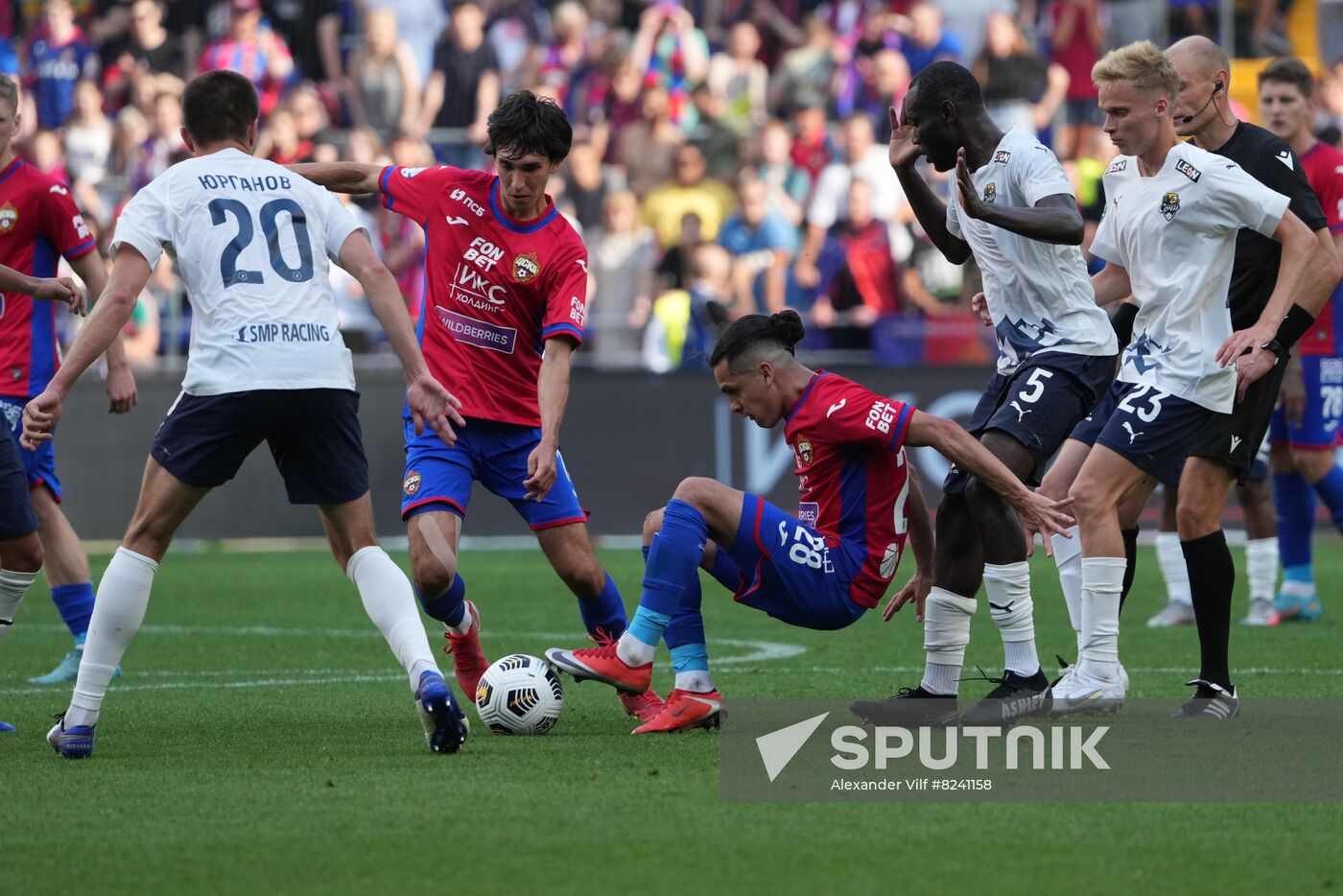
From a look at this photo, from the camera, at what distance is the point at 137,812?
4.79 m

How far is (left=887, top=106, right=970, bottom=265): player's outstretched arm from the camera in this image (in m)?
6.50

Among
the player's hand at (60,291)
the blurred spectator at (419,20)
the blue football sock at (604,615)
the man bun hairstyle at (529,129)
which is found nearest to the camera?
the man bun hairstyle at (529,129)

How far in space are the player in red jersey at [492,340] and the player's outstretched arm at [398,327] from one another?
27.2 inches

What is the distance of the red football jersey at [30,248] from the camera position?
795 centimetres

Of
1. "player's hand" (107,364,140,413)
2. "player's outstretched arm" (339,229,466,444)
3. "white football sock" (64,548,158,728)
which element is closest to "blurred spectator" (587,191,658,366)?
"player's hand" (107,364,140,413)

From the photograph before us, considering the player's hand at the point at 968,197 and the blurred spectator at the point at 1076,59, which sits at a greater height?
the player's hand at the point at 968,197

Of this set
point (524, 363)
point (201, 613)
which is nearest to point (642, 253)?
point (201, 613)

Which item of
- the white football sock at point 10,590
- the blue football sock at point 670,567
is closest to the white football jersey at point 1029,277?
the blue football sock at point 670,567

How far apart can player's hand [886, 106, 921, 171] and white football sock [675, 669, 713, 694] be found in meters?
1.86

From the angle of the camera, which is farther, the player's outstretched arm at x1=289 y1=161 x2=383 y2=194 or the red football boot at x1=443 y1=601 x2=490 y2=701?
the red football boot at x1=443 y1=601 x2=490 y2=701

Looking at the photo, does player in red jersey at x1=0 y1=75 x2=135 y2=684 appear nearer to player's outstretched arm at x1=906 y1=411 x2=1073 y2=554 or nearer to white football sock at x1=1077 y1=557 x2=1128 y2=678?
player's outstretched arm at x1=906 y1=411 x2=1073 y2=554

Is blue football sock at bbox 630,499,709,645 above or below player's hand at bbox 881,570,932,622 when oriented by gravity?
above

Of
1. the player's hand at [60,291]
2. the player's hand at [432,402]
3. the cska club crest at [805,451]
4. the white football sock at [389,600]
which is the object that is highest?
the player's hand at [60,291]

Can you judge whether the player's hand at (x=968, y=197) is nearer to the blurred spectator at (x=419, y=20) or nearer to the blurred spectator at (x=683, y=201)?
the blurred spectator at (x=683, y=201)
